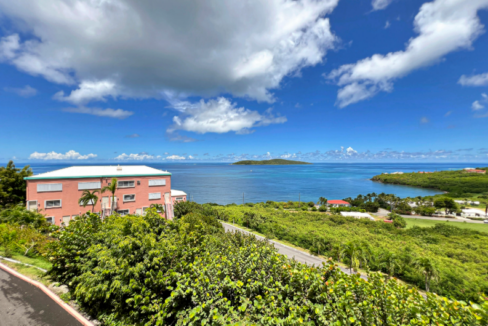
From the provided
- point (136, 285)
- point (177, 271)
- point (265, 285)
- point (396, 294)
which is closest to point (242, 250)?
point (265, 285)

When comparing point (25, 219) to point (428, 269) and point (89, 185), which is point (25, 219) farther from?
point (428, 269)

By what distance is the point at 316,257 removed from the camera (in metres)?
24.3

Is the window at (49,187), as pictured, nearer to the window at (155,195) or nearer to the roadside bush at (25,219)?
the roadside bush at (25,219)

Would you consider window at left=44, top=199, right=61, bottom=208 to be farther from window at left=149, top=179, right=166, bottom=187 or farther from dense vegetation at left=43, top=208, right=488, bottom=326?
dense vegetation at left=43, top=208, right=488, bottom=326

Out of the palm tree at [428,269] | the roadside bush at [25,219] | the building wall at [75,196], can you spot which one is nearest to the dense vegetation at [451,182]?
the palm tree at [428,269]

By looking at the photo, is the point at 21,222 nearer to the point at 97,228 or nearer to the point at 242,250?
the point at 97,228

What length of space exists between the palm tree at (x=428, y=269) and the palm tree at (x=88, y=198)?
35.4 m

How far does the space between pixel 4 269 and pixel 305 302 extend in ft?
47.7

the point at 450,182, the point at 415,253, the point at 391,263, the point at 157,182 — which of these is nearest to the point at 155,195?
the point at 157,182

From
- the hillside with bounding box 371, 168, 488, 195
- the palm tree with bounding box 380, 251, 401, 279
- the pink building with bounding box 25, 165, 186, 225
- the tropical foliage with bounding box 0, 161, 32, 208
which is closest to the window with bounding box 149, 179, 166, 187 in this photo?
the pink building with bounding box 25, 165, 186, 225

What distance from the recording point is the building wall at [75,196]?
2469 centimetres

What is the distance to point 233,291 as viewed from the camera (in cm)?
555

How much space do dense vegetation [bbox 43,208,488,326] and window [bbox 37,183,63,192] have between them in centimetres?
2400

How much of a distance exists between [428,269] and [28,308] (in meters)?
25.5
